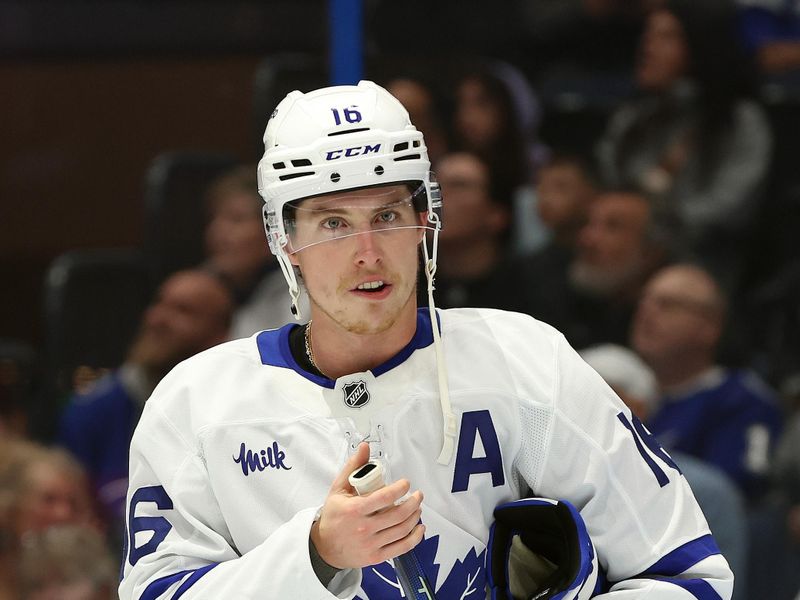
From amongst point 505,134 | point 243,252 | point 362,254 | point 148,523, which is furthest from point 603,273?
point 148,523

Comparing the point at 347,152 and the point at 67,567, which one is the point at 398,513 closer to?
the point at 347,152

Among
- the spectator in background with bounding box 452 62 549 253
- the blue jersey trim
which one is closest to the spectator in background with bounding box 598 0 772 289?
the spectator in background with bounding box 452 62 549 253

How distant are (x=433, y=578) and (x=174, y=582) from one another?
0.36 m

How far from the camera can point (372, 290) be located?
1934 mm

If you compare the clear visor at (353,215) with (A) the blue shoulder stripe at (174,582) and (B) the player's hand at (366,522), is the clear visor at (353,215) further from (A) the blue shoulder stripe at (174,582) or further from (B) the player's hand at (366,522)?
(A) the blue shoulder stripe at (174,582)

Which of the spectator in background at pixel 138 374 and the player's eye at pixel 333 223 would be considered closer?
the player's eye at pixel 333 223

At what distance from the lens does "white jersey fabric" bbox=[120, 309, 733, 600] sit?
1.89m

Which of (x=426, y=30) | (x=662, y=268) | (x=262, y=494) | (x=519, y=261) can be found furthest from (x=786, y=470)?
(x=262, y=494)

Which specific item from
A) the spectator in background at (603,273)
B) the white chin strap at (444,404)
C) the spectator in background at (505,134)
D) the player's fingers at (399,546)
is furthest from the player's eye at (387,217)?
the spectator in background at (505,134)

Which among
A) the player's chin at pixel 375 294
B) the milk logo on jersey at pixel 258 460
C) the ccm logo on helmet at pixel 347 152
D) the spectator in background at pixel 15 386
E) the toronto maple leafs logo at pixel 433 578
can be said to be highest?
the ccm logo on helmet at pixel 347 152

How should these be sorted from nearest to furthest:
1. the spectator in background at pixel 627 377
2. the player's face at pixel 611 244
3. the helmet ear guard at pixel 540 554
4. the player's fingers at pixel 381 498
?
the player's fingers at pixel 381 498
the helmet ear guard at pixel 540 554
the spectator in background at pixel 627 377
the player's face at pixel 611 244

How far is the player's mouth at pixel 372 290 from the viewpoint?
1916 millimetres

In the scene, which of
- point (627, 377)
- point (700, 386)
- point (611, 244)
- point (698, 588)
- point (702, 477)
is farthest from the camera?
point (611, 244)

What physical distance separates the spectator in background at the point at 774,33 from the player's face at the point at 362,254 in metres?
2.49
